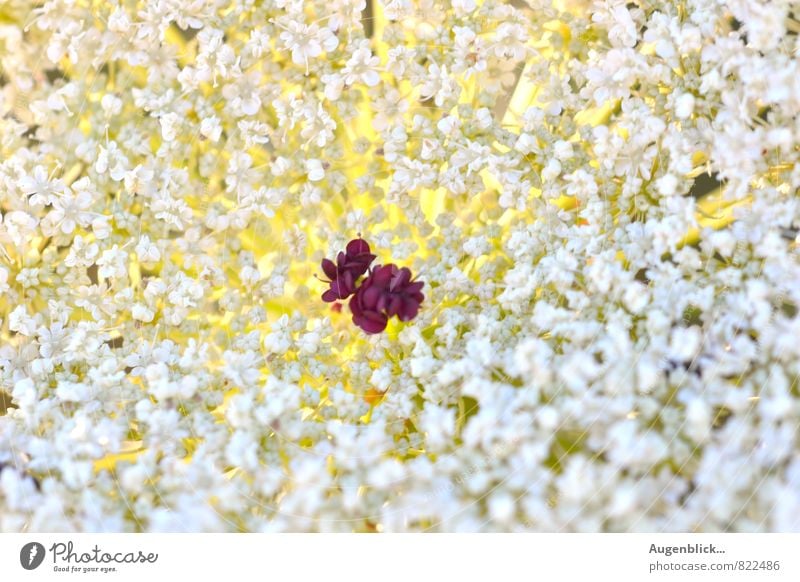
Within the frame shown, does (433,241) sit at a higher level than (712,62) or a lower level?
lower

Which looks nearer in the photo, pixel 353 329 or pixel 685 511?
pixel 685 511
